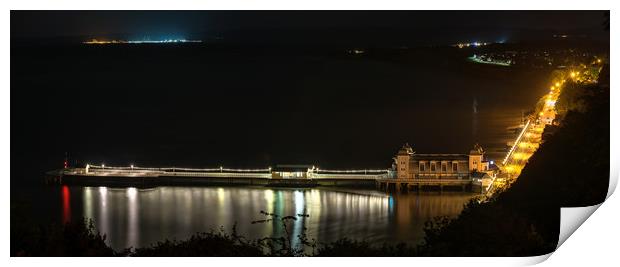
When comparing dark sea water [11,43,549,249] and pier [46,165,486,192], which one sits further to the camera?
pier [46,165,486,192]

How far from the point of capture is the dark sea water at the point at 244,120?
11.8 metres

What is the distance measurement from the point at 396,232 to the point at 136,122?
741cm

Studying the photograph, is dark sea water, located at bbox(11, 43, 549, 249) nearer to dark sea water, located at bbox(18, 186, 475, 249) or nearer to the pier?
dark sea water, located at bbox(18, 186, 475, 249)

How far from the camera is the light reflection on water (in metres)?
9.57

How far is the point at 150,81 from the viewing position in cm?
1845

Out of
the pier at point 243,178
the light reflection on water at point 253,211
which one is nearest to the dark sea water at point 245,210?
the light reflection on water at point 253,211

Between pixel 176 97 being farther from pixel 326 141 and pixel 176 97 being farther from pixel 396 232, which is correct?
pixel 396 232

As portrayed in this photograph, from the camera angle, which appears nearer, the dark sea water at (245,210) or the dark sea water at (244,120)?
the dark sea water at (245,210)

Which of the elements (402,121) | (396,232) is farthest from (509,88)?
(396,232)

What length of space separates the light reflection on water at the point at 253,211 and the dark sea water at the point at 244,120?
0.03 meters

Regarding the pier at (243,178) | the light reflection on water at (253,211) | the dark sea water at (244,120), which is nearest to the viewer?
the light reflection on water at (253,211)

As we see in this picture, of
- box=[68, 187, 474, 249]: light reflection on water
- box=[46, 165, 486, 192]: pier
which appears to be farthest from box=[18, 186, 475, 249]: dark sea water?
box=[46, 165, 486, 192]: pier

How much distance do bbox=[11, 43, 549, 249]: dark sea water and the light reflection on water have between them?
1.3 inches

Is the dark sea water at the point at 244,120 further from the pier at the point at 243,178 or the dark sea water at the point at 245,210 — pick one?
the pier at the point at 243,178
